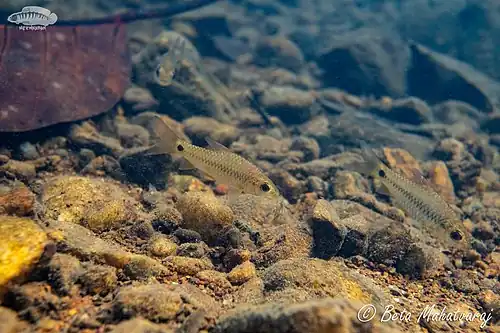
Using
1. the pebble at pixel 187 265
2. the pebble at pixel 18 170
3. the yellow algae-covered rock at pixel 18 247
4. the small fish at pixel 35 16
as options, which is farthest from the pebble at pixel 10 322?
the small fish at pixel 35 16

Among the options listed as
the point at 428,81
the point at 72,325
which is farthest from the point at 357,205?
the point at 428,81

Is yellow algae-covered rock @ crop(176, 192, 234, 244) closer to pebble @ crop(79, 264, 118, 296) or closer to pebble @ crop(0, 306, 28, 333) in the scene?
pebble @ crop(79, 264, 118, 296)

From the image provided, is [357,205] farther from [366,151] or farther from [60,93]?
[60,93]

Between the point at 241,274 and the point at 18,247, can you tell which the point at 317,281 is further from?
the point at 18,247

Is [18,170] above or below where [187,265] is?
below

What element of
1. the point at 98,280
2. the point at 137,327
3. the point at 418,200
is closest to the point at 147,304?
the point at 137,327
